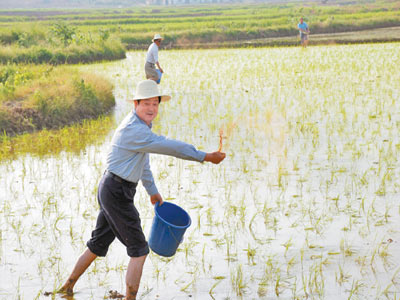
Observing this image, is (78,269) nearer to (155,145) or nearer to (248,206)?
(155,145)

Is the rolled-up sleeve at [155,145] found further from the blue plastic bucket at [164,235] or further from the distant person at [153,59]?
the distant person at [153,59]

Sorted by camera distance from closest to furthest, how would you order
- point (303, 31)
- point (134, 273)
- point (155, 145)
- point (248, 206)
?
point (155, 145) < point (134, 273) < point (248, 206) < point (303, 31)

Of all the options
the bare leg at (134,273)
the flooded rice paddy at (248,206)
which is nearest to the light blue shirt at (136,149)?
the bare leg at (134,273)

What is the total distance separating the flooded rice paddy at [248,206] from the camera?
4.25 m

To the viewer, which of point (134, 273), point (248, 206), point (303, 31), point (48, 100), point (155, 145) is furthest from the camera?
point (303, 31)

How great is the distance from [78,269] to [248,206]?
7.54 feet

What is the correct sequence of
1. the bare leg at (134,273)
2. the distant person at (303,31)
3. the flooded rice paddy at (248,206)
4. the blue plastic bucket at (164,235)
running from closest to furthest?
the bare leg at (134,273) → the blue plastic bucket at (164,235) → the flooded rice paddy at (248,206) → the distant person at (303,31)

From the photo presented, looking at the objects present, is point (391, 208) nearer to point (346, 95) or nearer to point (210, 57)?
point (346, 95)

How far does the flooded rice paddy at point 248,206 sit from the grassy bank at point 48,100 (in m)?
0.88

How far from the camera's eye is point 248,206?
5.90 meters

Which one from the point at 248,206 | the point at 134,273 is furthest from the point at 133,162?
the point at 248,206

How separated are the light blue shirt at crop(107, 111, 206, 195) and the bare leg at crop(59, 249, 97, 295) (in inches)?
25.3

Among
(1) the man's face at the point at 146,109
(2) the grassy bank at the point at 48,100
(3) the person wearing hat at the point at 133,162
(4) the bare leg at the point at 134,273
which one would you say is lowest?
(4) the bare leg at the point at 134,273

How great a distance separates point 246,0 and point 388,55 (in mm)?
166928
